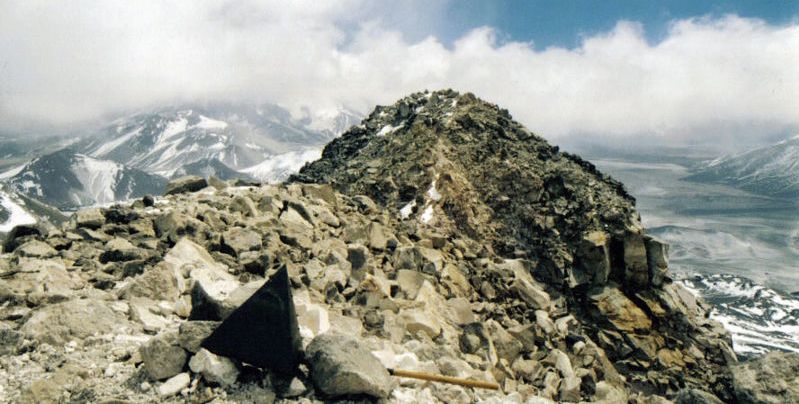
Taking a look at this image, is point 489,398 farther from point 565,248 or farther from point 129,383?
point 565,248

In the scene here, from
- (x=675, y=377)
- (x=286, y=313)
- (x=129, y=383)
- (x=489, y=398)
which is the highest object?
(x=286, y=313)

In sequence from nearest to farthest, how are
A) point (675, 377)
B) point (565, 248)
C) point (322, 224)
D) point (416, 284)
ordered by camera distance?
point (416, 284) → point (322, 224) → point (675, 377) → point (565, 248)

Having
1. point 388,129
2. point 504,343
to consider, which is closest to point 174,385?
point 504,343

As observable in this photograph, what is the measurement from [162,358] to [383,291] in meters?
9.10

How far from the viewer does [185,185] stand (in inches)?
1096

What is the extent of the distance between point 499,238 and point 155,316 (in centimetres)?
2174

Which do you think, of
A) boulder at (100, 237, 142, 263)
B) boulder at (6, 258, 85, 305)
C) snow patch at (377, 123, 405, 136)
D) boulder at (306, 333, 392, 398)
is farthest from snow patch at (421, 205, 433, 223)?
boulder at (6, 258, 85, 305)

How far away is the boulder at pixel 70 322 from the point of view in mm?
10727

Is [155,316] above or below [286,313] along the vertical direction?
below

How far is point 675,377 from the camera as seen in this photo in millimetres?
25797

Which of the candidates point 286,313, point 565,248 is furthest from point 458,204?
point 286,313

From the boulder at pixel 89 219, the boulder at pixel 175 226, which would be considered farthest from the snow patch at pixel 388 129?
the boulder at pixel 89 219

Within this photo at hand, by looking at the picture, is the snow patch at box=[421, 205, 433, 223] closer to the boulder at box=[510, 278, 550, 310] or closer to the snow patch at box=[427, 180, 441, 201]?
the snow patch at box=[427, 180, 441, 201]

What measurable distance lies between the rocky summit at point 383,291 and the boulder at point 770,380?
0.07 m
